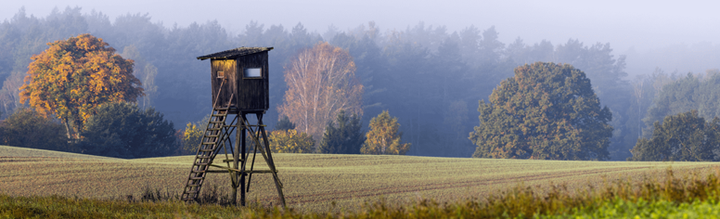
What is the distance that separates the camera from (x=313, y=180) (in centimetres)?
1938

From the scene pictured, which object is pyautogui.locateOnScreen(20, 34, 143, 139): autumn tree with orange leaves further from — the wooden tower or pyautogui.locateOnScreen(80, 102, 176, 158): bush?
the wooden tower

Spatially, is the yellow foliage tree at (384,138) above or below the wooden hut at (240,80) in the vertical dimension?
below

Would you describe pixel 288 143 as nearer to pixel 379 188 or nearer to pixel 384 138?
pixel 384 138

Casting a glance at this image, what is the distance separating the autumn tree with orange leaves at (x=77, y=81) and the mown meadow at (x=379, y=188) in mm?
12660

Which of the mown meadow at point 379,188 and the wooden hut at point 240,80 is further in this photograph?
the wooden hut at point 240,80

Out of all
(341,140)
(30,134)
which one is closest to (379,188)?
(341,140)

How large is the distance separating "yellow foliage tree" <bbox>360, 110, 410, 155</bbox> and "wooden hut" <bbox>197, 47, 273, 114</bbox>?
85.8 feet

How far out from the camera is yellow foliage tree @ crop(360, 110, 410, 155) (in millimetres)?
40438

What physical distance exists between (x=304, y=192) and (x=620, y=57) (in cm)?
8513

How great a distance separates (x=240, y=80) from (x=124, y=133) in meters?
25.7

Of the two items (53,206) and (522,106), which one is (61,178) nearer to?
(53,206)

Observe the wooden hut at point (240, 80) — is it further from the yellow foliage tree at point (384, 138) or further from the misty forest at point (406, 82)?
the misty forest at point (406, 82)

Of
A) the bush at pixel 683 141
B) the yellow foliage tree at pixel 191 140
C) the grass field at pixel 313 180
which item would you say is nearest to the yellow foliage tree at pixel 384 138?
the yellow foliage tree at pixel 191 140

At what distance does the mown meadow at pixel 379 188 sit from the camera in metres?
8.45
